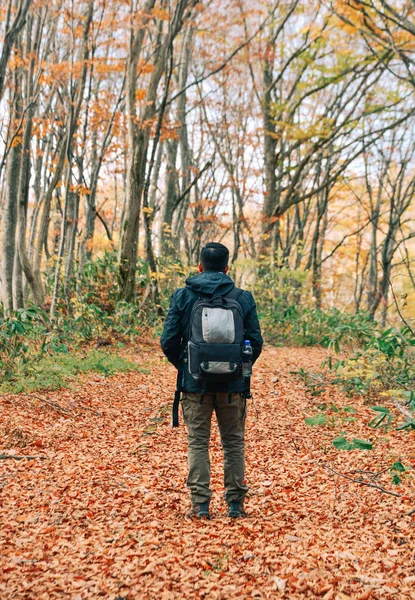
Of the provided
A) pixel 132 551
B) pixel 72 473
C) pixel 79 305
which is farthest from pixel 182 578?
pixel 79 305

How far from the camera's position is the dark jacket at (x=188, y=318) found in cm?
320

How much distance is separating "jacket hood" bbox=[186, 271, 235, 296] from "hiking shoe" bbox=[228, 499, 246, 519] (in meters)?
1.39

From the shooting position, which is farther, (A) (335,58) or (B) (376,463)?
(A) (335,58)

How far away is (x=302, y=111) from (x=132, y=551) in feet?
55.5

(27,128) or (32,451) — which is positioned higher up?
(27,128)

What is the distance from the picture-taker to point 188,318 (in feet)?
10.7

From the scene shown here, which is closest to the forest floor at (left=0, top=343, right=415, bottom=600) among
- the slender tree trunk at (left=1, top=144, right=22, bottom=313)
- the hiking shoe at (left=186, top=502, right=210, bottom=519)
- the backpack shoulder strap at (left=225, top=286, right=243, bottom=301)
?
the hiking shoe at (left=186, top=502, right=210, bottom=519)

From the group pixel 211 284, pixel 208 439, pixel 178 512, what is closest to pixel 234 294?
pixel 211 284

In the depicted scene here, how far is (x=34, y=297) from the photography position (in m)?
9.55

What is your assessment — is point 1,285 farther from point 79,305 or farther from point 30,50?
point 30,50

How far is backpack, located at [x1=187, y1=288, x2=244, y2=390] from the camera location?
119 inches

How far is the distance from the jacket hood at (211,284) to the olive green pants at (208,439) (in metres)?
0.65

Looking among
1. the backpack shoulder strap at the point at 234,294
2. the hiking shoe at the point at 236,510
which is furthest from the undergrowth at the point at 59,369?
the backpack shoulder strap at the point at 234,294

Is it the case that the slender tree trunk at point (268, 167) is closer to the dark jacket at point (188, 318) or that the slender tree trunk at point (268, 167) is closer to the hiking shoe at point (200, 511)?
the dark jacket at point (188, 318)
